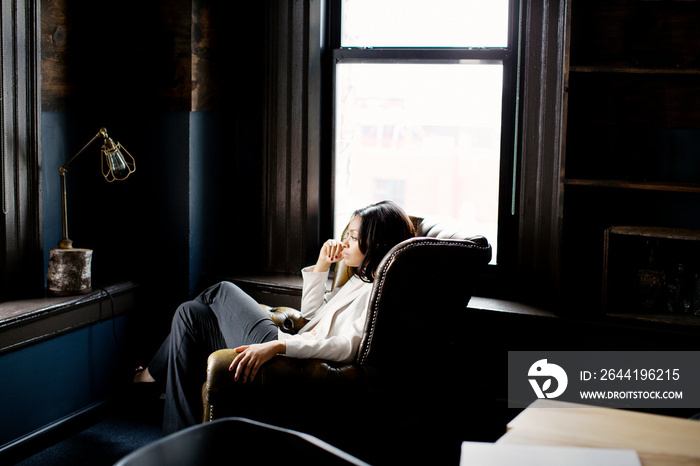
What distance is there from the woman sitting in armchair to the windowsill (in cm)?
40

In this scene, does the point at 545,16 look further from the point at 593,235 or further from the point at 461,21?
the point at 593,235

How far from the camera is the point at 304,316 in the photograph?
9.21ft

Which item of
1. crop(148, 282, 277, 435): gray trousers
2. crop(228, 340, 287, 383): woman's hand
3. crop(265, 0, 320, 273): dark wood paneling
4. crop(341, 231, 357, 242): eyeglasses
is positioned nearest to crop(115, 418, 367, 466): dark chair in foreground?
crop(228, 340, 287, 383): woman's hand

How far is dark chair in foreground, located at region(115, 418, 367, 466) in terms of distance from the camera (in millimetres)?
867

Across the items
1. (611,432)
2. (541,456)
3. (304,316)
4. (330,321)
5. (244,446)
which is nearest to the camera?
(244,446)

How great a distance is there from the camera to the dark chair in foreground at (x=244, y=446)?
87 cm

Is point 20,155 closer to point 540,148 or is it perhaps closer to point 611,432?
point 540,148

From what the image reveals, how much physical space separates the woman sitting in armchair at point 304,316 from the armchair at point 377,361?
0.08 meters

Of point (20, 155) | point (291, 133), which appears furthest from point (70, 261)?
point (291, 133)

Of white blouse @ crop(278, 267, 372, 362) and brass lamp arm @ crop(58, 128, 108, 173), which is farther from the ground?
brass lamp arm @ crop(58, 128, 108, 173)

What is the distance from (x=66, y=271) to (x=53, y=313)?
197mm

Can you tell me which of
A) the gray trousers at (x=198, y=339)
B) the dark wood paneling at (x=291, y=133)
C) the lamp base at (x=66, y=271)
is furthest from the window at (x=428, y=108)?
the lamp base at (x=66, y=271)

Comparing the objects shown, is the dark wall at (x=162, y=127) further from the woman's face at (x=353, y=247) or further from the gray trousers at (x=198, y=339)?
the woman's face at (x=353, y=247)

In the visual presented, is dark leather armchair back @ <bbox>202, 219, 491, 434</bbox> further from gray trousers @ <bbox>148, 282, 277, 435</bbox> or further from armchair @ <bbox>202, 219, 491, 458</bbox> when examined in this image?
gray trousers @ <bbox>148, 282, 277, 435</bbox>
